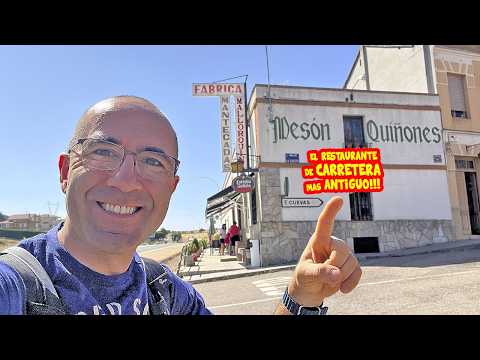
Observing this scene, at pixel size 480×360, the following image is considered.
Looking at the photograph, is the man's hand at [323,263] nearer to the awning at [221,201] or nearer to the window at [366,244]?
the window at [366,244]

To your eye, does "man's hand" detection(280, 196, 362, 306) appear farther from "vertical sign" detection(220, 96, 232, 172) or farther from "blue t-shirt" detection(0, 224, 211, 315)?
"vertical sign" detection(220, 96, 232, 172)

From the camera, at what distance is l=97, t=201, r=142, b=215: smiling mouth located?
133 centimetres

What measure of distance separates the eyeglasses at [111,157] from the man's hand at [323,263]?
2.64 feet

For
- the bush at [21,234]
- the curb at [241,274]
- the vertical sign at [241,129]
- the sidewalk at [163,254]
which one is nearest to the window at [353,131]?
the vertical sign at [241,129]

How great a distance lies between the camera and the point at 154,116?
4.71 ft

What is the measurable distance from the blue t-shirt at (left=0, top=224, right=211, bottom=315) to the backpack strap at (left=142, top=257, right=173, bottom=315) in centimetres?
4

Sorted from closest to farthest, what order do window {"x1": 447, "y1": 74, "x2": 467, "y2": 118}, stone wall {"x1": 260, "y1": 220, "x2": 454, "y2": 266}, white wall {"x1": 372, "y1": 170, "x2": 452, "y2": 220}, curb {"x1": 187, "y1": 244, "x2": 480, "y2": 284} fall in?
curb {"x1": 187, "y1": 244, "x2": 480, "y2": 284}, stone wall {"x1": 260, "y1": 220, "x2": 454, "y2": 266}, white wall {"x1": 372, "y1": 170, "x2": 452, "y2": 220}, window {"x1": 447, "y1": 74, "x2": 467, "y2": 118}

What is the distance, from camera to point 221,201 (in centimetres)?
1575

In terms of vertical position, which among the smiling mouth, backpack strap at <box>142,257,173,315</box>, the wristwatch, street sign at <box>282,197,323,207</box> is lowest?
the wristwatch

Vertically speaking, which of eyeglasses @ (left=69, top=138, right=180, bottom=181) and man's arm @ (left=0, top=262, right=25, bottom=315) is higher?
eyeglasses @ (left=69, top=138, right=180, bottom=181)

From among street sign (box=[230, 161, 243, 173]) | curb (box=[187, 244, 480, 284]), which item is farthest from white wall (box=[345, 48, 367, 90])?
curb (box=[187, 244, 480, 284])
